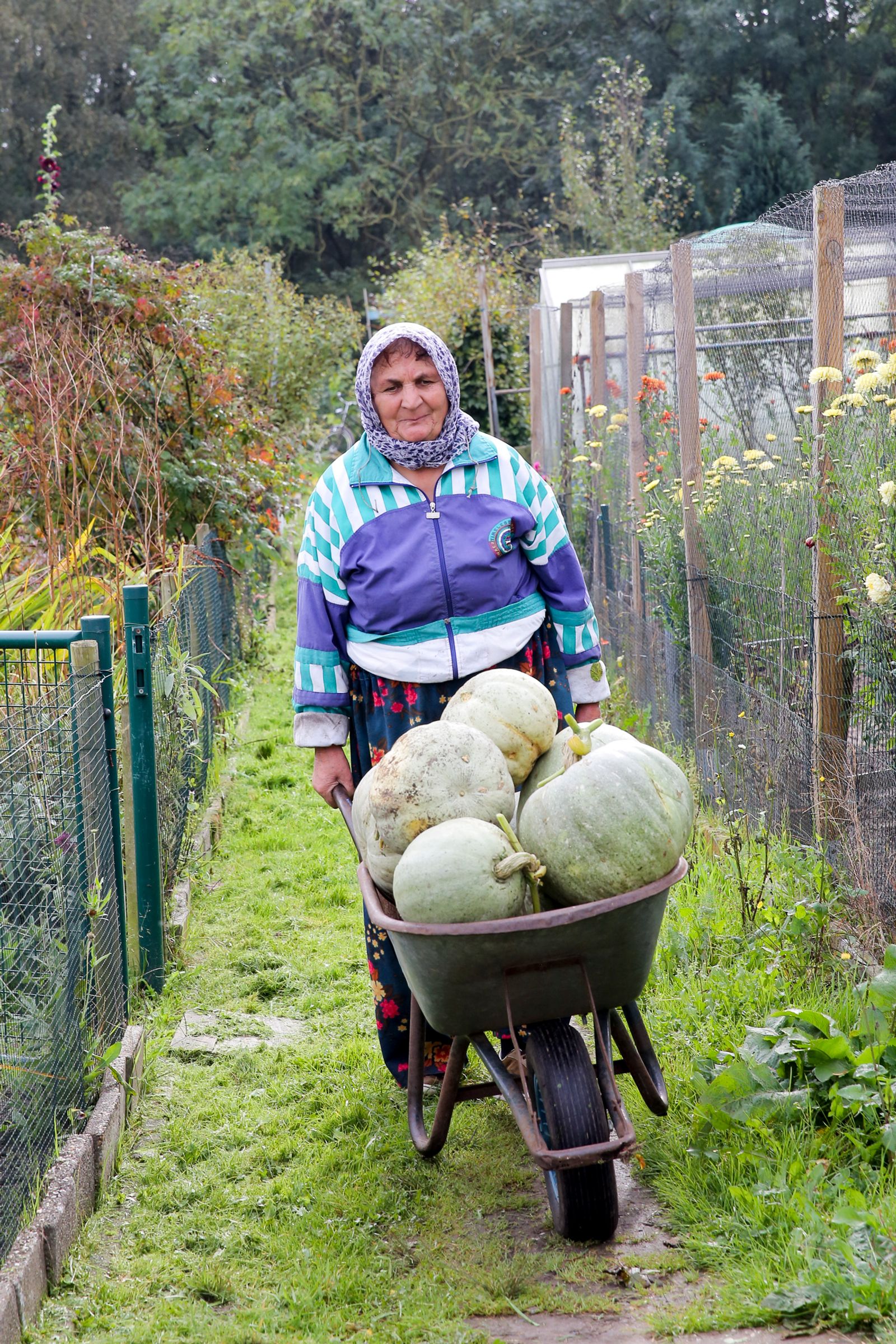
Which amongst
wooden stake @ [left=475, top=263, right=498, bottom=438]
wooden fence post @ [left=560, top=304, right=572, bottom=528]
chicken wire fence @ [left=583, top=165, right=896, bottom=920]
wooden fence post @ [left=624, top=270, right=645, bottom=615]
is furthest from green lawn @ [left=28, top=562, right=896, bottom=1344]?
wooden stake @ [left=475, top=263, right=498, bottom=438]

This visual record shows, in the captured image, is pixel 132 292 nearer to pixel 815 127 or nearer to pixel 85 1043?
pixel 85 1043

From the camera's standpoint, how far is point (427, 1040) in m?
3.36

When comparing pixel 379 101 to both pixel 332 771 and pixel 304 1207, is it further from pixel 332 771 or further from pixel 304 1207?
pixel 304 1207

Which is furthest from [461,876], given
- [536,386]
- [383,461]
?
[536,386]

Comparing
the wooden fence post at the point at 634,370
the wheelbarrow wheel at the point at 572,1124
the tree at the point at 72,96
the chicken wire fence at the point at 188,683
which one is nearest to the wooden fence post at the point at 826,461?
the wheelbarrow wheel at the point at 572,1124

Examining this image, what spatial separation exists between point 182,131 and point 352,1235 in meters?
39.0

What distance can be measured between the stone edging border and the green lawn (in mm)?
57

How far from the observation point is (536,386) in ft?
38.7

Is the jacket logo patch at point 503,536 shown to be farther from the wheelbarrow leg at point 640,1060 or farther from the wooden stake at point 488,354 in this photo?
the wooden stake at point 488,354

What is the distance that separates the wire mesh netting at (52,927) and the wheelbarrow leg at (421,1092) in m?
0.82

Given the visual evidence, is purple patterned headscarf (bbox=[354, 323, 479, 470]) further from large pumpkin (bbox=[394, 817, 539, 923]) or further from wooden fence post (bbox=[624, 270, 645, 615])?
wooden fence post (bbox=[624, 270, 645, 615])

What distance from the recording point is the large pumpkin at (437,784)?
2369mm

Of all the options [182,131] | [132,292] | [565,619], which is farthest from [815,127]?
[565,619]

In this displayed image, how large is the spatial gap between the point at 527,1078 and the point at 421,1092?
1.32 feet
